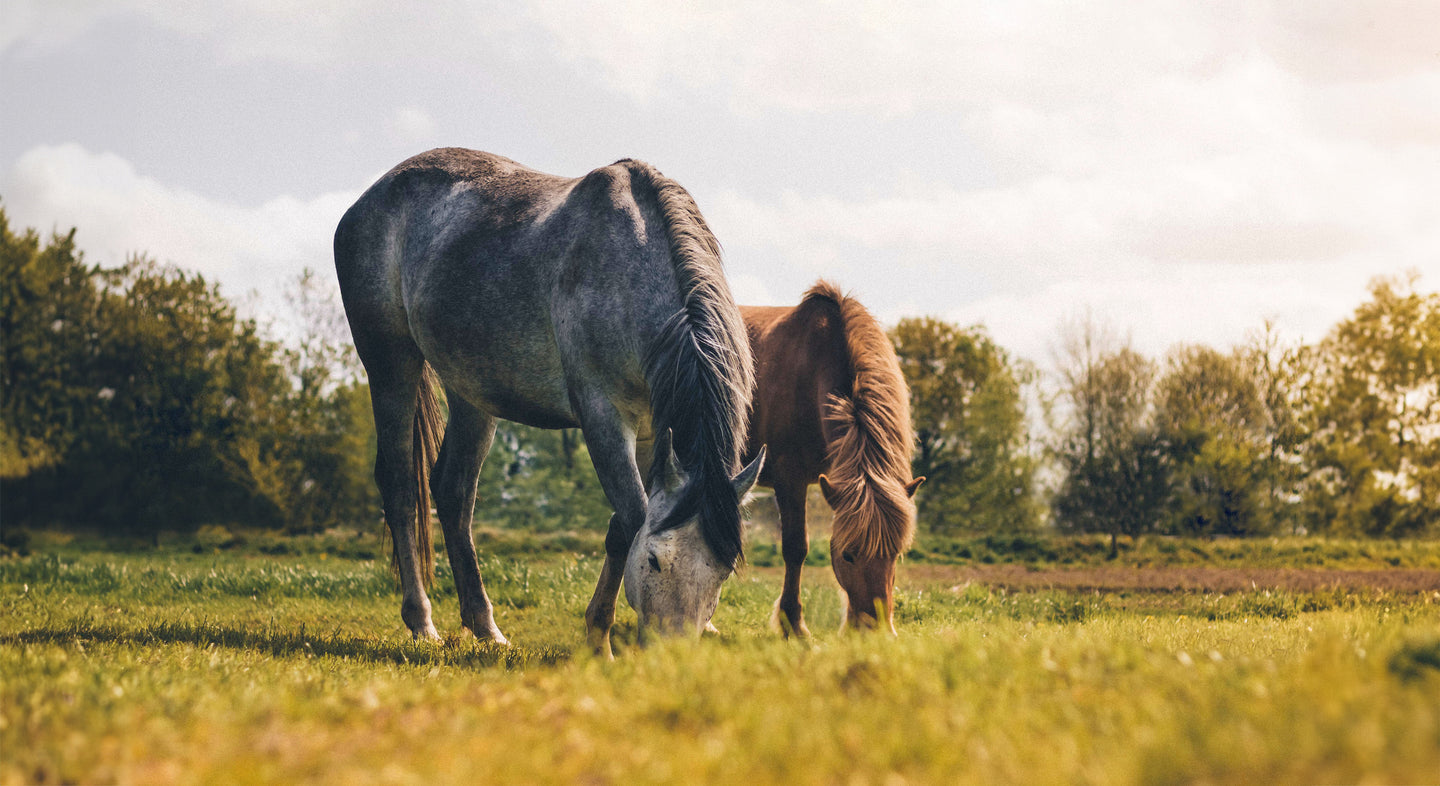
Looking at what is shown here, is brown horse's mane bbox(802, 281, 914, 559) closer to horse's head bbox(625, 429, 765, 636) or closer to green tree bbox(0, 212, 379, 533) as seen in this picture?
horse's head bbox(625, 429, 765, 636)

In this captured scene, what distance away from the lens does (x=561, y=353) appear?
630 centimetres

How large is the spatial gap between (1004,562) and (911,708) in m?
22.4

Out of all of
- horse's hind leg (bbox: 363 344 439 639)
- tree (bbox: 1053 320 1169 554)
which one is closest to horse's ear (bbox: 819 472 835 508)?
horse's hind leg (bbox: 363 344 439 639)

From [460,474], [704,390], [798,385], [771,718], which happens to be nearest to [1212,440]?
[798,385]

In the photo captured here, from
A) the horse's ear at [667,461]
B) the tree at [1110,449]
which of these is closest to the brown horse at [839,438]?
the horse's ear at [667,461]

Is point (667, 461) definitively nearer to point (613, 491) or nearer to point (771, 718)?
point (613, 491)

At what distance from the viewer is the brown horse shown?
5.75m

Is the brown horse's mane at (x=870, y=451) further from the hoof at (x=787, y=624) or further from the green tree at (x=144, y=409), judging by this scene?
the green tree at (x=144, y=409)

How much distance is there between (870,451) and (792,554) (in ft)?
5.06

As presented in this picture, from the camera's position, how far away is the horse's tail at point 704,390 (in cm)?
482

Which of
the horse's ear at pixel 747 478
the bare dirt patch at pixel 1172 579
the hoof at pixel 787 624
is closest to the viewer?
the horse's ear at pixel 747 478

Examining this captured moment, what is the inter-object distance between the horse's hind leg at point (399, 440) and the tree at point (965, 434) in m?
26.6

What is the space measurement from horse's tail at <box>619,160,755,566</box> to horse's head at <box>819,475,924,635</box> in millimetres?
968

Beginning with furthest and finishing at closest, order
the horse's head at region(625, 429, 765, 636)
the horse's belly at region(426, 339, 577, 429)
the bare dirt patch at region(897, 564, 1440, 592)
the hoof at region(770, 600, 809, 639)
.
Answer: the bare dirt patch at region(897, 564, 1440, 592), the hoof at region(770, 600, 809, 639), the horse's belly at region(426, 339, 577, 429), the horse's head at region(625, 429, 765, 636)
